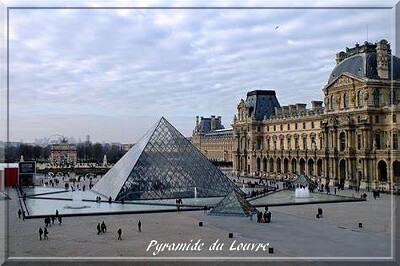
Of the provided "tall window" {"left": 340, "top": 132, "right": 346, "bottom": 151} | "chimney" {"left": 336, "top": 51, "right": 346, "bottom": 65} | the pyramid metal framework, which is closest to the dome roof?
"chimney" {"left": 336, "top": 51, "right": 346, "bottom": 65}

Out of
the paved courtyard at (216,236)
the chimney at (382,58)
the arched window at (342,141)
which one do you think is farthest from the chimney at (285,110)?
the paved courtyard at (216,236)

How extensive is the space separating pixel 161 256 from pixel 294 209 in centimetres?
1643

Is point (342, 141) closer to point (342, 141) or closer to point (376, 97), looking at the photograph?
point (342, 141)

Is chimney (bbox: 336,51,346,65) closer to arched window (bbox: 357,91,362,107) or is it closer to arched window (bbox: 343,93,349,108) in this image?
arched window (bbox: 343,93,349,108)

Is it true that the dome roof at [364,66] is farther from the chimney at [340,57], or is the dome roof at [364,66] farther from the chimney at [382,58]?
the chimney at [340,57]

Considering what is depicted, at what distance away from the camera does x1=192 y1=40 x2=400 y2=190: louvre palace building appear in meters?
49.6

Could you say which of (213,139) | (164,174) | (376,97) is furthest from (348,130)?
(213,139)

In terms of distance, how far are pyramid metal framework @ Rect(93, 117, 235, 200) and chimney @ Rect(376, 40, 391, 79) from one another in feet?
70.4

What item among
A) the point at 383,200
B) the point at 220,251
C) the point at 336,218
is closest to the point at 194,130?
the point at 383,200

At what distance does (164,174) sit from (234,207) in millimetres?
10115

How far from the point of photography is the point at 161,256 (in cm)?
1709

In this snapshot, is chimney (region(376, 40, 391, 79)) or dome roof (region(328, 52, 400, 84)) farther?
dome roof (region(328, 52, 400, 84))

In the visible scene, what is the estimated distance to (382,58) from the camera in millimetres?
50406

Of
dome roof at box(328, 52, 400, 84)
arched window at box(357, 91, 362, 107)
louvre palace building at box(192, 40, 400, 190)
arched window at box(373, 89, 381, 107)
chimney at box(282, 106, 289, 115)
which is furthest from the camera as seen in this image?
chimney at box(282, 106, 289, 115)
